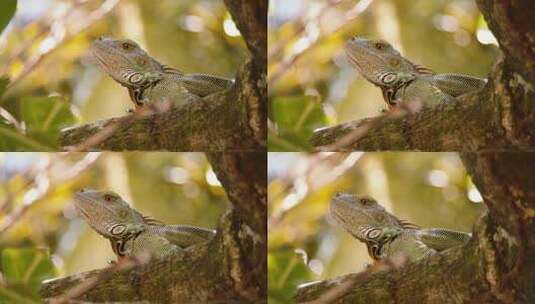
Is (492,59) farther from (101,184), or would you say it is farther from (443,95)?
(101,184)

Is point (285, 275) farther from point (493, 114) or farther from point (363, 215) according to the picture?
point (493, 114)

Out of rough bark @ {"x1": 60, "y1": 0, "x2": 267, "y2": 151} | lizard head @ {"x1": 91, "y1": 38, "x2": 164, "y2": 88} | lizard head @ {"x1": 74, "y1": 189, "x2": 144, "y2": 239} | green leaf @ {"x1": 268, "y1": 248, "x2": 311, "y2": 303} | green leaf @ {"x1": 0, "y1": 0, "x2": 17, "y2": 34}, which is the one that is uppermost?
green leaf @ {"x1": 0, "y1": 0, "x2": 17, "y2": 34}

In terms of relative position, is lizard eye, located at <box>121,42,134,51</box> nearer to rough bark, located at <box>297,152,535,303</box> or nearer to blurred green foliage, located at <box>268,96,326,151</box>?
blurred green foliage, located at <box>268,96,326,151</box>

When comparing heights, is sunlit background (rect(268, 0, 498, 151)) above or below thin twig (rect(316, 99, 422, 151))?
above

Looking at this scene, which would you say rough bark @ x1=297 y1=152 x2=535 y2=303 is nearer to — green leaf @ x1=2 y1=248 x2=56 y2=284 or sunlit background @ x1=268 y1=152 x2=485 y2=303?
sunlit background @ x1=268 y1=152 x2=485 y2=303

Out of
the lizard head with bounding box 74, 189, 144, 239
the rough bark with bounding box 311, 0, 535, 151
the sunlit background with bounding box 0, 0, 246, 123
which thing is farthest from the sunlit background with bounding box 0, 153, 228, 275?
the rough bark with bounding box 311, 0, 535, 151

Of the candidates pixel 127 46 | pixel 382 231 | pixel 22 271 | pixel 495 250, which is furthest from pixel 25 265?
pixel 495 250

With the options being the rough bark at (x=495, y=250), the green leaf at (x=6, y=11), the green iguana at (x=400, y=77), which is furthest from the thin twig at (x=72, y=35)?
the rough bark at (x=495, y=250)
